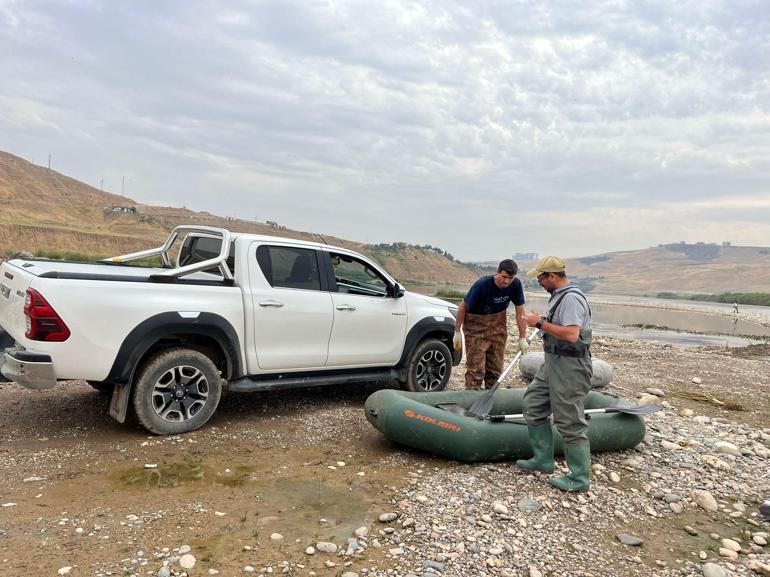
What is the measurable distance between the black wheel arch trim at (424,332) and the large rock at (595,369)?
6.33 feet

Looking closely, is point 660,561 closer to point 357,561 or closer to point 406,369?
point 357,561

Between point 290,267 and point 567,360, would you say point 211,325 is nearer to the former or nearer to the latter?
point 290,267

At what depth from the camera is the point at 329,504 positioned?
432 centimetres

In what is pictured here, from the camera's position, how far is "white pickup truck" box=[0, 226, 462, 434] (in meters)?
4.84

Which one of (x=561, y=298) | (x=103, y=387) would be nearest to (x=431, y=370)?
(x=561, y=298)

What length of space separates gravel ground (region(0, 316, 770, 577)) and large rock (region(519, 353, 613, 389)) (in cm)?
223

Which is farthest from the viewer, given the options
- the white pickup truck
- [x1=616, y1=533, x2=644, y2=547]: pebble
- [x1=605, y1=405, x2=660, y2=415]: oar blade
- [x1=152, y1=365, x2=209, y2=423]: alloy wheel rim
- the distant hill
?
the distant hill

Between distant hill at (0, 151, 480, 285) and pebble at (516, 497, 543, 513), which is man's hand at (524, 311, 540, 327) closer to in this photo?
pebble at (516, 497, 543, 513)

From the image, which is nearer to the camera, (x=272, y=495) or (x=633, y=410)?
(x=272, y=495)

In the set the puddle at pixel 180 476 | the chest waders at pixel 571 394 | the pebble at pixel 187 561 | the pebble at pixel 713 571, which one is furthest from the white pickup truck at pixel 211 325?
the pebble at pixel 713 571

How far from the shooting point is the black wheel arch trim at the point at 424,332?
23.7ft

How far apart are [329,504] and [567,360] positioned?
2266 millimetres

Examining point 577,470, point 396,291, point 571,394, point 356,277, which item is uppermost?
point 356,277

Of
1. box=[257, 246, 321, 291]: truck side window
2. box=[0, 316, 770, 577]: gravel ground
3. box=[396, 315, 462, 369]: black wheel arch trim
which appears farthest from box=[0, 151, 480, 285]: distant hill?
box=[0, 316, 770, 577]: gravel ground
